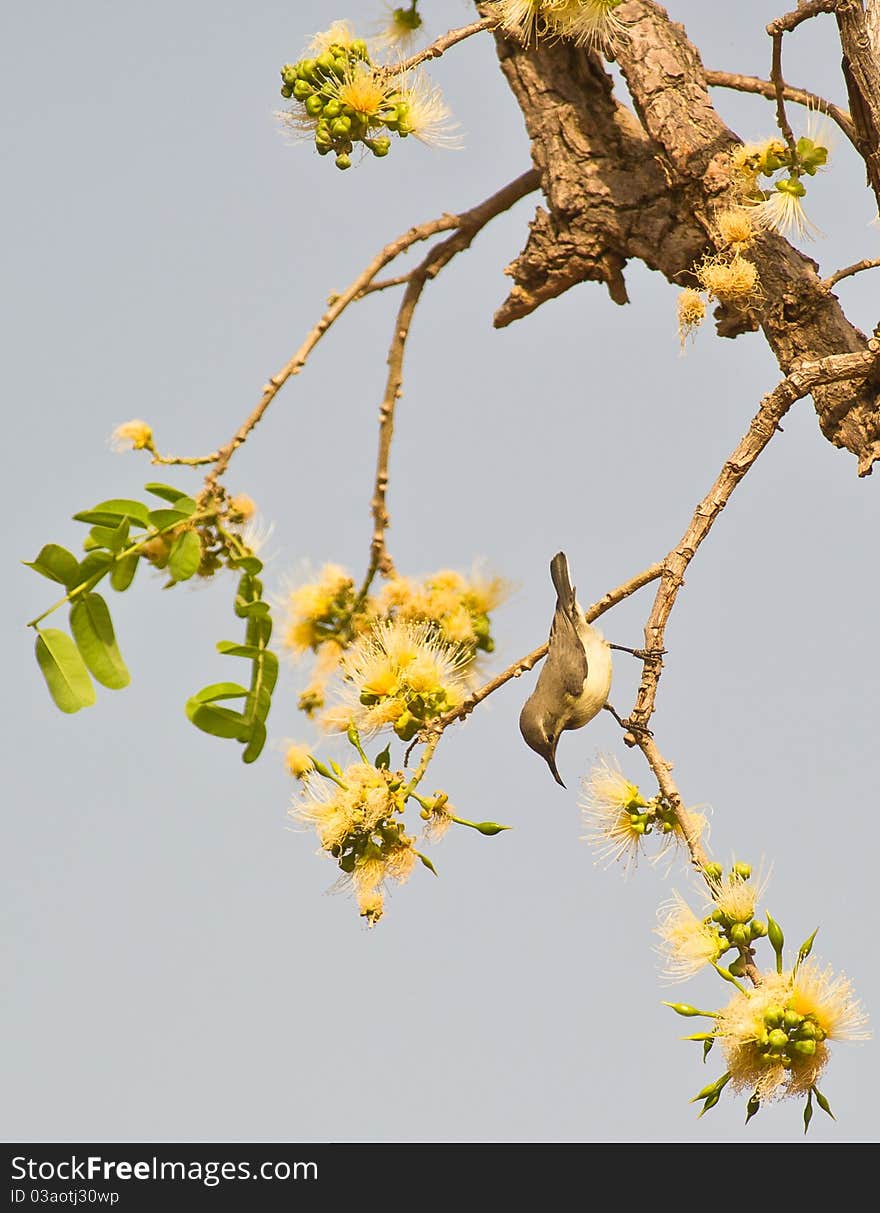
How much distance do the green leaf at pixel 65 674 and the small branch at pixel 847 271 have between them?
126cm

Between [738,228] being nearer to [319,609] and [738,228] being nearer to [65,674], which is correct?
[319,609]

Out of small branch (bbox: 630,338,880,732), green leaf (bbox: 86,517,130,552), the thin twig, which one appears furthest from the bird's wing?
the thin twig

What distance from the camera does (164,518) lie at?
6.40 feet

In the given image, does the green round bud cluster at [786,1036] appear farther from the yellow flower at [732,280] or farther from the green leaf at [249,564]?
the yellow flower at [732,280]

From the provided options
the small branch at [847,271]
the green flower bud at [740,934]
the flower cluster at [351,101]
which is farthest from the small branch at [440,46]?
the green flower bud at [740,934]

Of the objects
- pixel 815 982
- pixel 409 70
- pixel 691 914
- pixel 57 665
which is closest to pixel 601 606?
pixel 691 914

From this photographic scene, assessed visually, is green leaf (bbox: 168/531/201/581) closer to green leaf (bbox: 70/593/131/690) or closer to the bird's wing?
green leaf (bbox: 70/593/131/690)

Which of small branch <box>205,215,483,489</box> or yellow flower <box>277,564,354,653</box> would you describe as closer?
small branch <box>205,215,483,489</box>

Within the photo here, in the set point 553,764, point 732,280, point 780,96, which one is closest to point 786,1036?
point 553,764

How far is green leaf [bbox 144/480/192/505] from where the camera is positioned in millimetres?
1978

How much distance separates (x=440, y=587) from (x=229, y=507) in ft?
1.62

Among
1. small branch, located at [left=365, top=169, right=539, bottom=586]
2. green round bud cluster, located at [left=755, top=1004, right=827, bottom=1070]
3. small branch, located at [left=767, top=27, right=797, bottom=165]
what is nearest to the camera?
green round bud cluster, located at [left=755, top=1004, right=827, bottom=1070]

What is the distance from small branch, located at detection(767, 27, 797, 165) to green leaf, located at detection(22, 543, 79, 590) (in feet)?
4.12

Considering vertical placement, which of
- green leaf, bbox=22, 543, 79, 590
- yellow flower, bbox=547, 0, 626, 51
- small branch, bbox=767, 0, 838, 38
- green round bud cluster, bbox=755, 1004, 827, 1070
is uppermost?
yellow flower, bbox=547, 0, 626, 51
